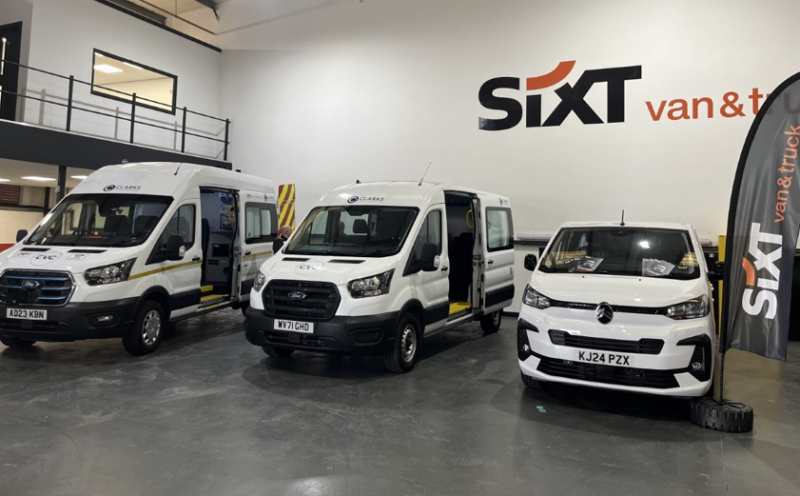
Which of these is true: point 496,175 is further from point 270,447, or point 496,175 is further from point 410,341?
point 270,447

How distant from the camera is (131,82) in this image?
1192 centimetres

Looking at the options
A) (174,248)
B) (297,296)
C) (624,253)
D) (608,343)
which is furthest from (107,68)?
(608,343)

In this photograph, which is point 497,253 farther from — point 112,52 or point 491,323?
point 112,52

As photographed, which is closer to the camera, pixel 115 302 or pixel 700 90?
pixel 115 302

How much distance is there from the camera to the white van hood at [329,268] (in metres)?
5.14

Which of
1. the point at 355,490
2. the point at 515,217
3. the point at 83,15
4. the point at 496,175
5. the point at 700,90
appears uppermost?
the point at 83,15

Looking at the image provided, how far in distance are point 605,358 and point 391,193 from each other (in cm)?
296

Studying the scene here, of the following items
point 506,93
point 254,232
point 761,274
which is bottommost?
point 761,274

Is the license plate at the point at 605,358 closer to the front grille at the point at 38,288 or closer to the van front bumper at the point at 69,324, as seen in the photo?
the van front bumper at the point at 69,324

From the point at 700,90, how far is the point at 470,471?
7.80 m

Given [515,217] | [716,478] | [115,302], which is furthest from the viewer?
[515,217]

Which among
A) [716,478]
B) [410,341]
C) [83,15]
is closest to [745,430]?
[716,478]

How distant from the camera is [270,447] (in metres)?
3.67

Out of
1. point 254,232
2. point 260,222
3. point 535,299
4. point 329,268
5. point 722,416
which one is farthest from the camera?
point 260,222
